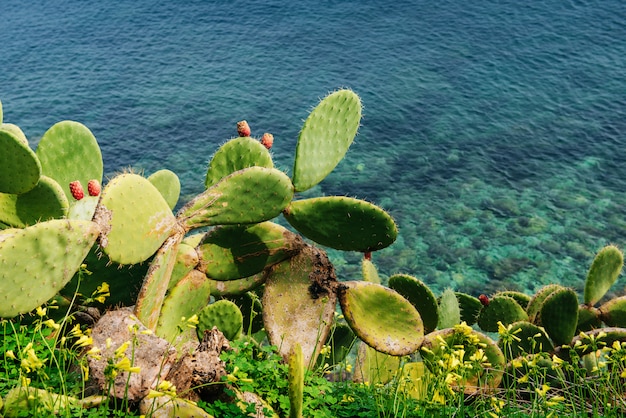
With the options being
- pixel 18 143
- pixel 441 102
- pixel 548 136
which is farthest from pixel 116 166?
pixel 18 143

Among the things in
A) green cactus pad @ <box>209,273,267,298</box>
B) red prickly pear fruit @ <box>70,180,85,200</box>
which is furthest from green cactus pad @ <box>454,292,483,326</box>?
red prickly pear fruit @ <box>70,180,85,200</box>

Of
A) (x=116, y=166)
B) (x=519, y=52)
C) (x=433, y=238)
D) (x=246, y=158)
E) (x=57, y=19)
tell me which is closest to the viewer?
(x=246, y=158)

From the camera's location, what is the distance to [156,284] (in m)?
3.71

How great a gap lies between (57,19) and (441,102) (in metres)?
13.0

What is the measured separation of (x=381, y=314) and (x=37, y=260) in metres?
2.17

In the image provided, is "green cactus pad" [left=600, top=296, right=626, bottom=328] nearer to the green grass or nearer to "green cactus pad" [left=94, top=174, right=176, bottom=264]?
the green grass

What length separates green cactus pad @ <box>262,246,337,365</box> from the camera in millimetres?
4301

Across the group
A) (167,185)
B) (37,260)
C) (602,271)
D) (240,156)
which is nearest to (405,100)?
(602,271)

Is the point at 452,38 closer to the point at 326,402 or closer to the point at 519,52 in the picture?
the point at 519,52

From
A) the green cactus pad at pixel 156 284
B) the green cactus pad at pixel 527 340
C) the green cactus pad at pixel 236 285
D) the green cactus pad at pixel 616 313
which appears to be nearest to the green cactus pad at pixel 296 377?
the green cactus pad at pixel 156 284

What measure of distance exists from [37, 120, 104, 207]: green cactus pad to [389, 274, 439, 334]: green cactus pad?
2395mm

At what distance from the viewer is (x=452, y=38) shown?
19.3 meters

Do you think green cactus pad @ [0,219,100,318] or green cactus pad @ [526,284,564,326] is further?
green cactus pad @ [526,284,564,326]

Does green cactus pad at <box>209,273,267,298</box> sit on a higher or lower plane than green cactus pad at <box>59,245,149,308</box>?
lower
